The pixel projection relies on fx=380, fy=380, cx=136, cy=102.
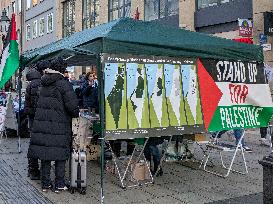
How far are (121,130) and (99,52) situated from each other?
1.17 metres

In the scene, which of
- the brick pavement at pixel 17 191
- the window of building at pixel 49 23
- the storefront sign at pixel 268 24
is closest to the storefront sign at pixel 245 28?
the storefront sign at pixel 268 24

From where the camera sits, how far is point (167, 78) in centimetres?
605

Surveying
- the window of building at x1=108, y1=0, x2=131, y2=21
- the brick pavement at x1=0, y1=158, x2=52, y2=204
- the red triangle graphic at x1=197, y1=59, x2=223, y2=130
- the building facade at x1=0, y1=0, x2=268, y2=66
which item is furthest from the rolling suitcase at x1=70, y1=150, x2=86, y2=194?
the window of building at x1=108, y1=0, x2=131, y2=21

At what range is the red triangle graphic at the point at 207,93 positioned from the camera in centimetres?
637

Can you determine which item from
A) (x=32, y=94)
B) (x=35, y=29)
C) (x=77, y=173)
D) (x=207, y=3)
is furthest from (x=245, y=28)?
(x=35, y=29)

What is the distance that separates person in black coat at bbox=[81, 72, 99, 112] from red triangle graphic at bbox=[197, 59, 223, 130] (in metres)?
3.82

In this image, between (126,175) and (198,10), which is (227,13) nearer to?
(198,10)

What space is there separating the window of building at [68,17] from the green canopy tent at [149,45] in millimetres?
23687

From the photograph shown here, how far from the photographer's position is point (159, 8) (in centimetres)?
1916

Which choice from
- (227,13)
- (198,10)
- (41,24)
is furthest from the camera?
(41,24)

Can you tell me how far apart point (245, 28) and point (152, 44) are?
8.58 m

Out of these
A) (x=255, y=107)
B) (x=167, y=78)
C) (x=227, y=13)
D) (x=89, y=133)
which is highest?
(x=227, y=13)

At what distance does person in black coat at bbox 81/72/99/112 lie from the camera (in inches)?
383

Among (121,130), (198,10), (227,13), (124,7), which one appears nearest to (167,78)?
(121,130)
